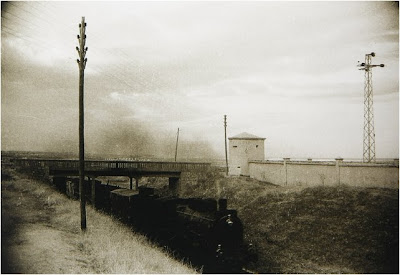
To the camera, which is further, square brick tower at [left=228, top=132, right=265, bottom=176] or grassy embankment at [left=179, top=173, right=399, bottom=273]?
square brick tower at [left=228, top=132, right=265, bottom=176]

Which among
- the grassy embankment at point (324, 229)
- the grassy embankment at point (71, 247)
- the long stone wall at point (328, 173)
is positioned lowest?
the grassy embankment at point (324, 229)

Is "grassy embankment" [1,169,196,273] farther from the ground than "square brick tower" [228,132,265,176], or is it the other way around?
"square brick tower" [228,132,265,176]

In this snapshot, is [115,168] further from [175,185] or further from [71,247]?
[71,247]

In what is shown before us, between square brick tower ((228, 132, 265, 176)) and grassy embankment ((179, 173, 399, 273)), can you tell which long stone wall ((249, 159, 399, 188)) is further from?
square brick tower ((228, 132, 265, 176))

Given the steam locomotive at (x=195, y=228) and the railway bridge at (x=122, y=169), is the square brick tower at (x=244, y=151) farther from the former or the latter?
the steam locomotive at (x=195, y=228)

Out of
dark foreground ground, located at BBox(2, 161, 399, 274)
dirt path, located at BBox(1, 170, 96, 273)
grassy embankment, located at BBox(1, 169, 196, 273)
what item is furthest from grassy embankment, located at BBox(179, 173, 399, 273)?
dirt path, located at BBox(1, 170, 96, 273)

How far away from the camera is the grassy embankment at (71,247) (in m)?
8.74

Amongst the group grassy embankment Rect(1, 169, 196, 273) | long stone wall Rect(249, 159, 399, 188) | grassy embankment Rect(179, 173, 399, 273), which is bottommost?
grassy embankment Rect(179, 173, 399, 273)

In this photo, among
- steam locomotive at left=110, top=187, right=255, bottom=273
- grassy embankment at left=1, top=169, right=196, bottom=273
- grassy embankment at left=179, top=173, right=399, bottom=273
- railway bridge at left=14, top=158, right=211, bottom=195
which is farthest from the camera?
railway bridge at left=14, top=158, right=211, bottom=195

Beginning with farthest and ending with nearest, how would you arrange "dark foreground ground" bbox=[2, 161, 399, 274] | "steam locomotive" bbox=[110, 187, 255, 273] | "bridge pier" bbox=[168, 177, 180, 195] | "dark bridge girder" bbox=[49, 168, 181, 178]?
1. "bridge pier" bbox=[168, 177, 180, 195]
2. "dark bridge girder" bbox=[49, 168, 181, 178]
3. "steam locomotive" bbox=[110, 187, 255, 273]
4. "dark foreground ground" bbox=[2, 161, 399, 274]

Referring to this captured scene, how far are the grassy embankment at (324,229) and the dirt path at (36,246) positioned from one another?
929 centimetres

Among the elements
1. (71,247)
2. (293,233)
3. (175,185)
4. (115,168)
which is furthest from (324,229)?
(115,168)

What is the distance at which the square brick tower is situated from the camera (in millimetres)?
31156

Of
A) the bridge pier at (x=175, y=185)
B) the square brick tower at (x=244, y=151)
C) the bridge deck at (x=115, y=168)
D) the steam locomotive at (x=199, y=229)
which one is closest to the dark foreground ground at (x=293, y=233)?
the steam locomotive at (x=199, y=229)
